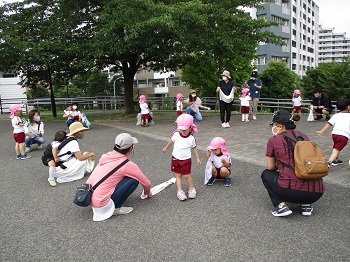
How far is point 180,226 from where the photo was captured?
364cm

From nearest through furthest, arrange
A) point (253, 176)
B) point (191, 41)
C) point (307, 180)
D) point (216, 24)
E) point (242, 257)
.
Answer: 1. point (242, 257)
2. point (307, 180)
3. point (253, 176)
4. point (191, 41)
5. point (216, 24)

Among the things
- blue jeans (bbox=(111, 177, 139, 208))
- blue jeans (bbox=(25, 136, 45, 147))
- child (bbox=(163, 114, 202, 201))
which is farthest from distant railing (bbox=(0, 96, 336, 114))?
blue jeans (bbox=(111, 177, 139, 208))

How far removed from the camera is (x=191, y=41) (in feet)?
40.1

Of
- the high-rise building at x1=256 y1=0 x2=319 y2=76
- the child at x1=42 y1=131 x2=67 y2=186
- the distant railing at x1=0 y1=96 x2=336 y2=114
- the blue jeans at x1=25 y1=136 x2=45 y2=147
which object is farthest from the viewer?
the high-rise building at x1=256 y1=0 x2=319 y2=76

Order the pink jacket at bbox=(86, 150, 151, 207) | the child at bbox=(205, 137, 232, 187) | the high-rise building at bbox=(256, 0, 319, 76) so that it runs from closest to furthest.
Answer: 1. the pink jacket at bbox=(86, 150, 151, 207)
2. the child at bbox=(205, 137, 232, 187)
3. the high-rise building at bbox=(256, 0, 319, 76)

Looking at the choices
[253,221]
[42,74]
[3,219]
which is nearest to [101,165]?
[3,219]

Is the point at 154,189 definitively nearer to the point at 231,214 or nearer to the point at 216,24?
the point at 231,214

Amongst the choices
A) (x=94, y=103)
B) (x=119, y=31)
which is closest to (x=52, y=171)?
(x=119, y=31)

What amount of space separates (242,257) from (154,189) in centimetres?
219

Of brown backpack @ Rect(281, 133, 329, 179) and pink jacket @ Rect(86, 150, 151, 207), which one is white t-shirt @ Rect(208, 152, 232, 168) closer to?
pink jacket @ Rect(86, 150, 151, 207)

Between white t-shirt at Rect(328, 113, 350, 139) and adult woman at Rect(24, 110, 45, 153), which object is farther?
adult woman at Rect(24, 110, 45, 153)

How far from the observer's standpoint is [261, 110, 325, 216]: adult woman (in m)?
3.58

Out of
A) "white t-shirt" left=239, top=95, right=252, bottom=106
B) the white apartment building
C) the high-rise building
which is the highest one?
the white apartment building

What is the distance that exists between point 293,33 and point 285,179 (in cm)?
5627
